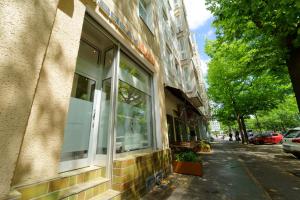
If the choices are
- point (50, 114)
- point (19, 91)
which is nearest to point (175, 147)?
point (50, 114)

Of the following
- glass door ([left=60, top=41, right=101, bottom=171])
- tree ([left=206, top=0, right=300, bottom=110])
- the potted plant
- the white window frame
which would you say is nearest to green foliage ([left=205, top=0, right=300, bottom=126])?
tree ([left=206, top=0, right=300, bottom=110])

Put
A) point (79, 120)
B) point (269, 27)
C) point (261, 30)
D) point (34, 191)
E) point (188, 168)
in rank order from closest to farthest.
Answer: point (34, 191)
point (79, 120)
point (188, 168)
point (269, 27)
point (261, 30)

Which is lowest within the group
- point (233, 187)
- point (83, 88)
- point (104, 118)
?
point (233, 187)

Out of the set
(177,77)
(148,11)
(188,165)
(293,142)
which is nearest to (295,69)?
(293,142)

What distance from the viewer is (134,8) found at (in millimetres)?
5266

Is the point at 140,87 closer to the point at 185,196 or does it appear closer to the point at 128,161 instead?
the point at 128,161

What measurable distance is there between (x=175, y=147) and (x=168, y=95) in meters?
2.95

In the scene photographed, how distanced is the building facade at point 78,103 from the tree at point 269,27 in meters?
3.77

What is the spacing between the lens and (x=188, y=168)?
18.1 ft

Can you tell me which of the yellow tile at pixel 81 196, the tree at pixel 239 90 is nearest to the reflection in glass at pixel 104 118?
the yellow tile at pixel 81 196

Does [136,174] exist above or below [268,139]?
below

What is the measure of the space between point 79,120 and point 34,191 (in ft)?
4.87

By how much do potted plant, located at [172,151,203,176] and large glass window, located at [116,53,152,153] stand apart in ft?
5.01

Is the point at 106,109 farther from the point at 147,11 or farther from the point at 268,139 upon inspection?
the point at 268,139
